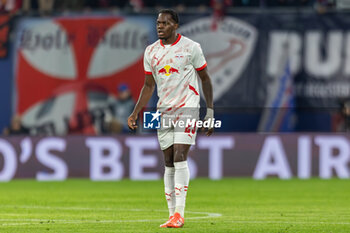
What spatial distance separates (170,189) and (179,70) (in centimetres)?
131

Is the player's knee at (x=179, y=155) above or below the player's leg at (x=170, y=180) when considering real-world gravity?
above

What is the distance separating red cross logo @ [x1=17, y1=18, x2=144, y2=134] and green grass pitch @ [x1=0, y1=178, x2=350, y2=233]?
4283 millimetres

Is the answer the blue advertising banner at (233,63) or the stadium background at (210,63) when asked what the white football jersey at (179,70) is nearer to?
the stadium background at (210,63)

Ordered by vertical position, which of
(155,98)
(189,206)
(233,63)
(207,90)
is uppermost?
(207,90)

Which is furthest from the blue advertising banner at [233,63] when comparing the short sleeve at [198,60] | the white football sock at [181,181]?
the white football sock at [181,181]

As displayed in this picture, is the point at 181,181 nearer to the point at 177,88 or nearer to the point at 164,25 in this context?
the point at 177,88

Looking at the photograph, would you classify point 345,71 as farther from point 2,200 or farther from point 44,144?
point 2,200

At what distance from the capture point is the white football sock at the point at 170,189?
440 inches

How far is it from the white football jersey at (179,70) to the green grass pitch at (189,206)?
54.0 inches

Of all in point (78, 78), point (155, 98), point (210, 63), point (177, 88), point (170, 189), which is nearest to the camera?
point (177, 88)

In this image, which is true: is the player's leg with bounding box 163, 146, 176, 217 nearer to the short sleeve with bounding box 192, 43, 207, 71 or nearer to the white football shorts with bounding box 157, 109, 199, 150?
the white football shorts with bounding box 157, 109, 199, 150

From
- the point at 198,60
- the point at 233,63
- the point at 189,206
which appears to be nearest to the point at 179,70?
the point at 198,60

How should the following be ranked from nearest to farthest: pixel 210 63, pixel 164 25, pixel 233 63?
pixel 164 25
pixel 210 63
pixel 233 63

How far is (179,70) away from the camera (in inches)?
435
